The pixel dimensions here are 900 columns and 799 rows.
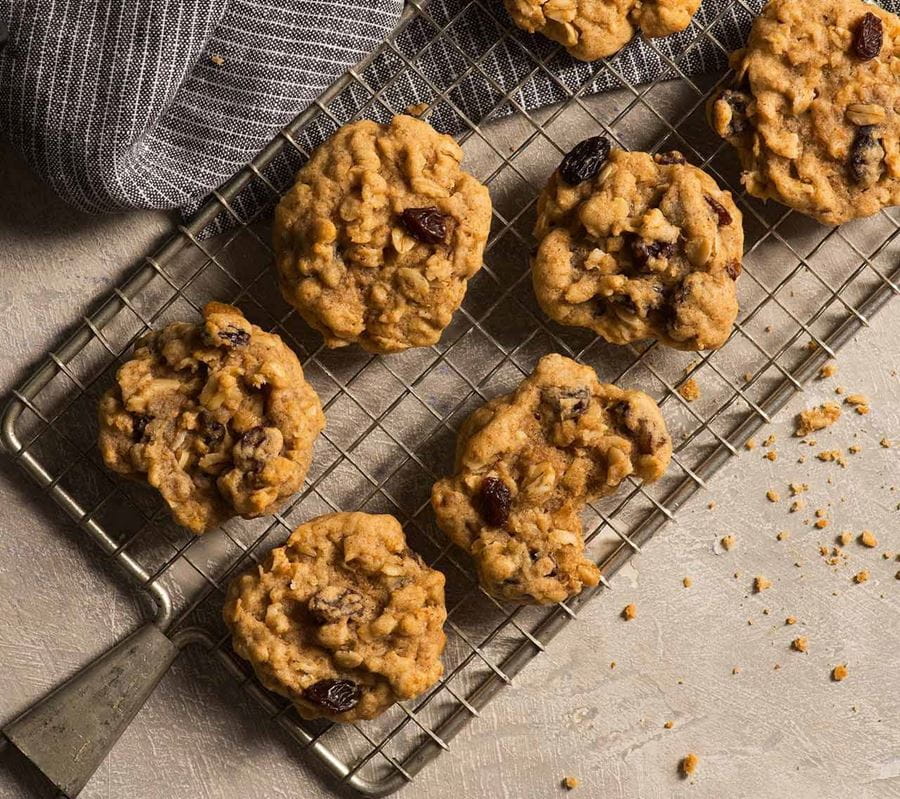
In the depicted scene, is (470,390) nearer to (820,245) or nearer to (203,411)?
(203,411)

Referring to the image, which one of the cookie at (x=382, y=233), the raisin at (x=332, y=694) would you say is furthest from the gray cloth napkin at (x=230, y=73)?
the raisin at (x=332, y=694)

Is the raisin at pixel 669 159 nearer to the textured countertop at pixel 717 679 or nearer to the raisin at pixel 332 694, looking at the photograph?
the textured countertop at pixel 717 679

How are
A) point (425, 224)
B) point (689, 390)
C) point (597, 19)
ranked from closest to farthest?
1. point (425, 224)
2. point (597, 19)
3. point (689, 390)

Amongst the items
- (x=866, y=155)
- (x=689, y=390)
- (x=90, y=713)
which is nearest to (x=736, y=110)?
(x=866, y=155)

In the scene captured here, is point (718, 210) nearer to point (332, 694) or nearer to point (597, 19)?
point (597, 19)

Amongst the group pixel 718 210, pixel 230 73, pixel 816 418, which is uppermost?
pixel 230 73

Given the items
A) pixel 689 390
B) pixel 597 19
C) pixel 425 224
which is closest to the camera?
pixel 425 224

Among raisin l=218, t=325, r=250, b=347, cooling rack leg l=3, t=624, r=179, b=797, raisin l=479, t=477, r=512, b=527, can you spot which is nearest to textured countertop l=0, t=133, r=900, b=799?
cooling rack leg l=3, t=624, r=179, b=797
